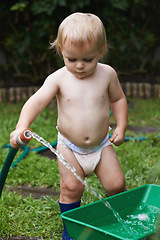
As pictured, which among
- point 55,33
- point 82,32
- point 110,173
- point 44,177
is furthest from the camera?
point 55,33

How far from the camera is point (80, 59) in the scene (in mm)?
1860

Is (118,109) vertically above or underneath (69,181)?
above

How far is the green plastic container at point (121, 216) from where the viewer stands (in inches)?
58.7

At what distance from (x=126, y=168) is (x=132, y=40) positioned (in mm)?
3484

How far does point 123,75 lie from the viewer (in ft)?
23.7

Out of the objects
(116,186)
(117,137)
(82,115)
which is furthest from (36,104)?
(116,186)

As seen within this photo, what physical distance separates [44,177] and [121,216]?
1.23 m

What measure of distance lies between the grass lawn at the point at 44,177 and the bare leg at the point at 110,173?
0.30 ft

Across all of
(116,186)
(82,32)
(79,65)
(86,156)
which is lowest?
(116,186)

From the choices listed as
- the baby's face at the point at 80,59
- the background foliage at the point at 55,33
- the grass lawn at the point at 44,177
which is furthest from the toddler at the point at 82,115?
the background foliage at the point at 55,33

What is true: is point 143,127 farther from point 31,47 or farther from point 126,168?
point 31,47

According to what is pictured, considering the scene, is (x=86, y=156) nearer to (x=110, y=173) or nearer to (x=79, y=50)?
→ (x=110, y=173)

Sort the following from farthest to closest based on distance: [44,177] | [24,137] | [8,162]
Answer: [44,177] → [8,162] → [24,137]

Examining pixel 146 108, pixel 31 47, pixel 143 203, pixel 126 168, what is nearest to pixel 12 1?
pixel 31 47
